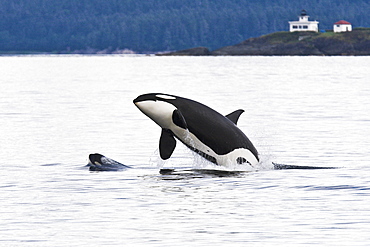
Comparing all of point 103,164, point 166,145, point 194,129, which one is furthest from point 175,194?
point 103,164

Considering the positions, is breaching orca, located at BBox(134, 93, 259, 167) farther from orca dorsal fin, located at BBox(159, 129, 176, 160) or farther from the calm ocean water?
the calm ocean water

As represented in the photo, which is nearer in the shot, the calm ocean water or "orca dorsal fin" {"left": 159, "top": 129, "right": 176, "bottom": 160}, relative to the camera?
the calm ocean water

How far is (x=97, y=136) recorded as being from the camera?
32812 millimetres

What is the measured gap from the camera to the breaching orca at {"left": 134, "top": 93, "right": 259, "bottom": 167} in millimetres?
21047

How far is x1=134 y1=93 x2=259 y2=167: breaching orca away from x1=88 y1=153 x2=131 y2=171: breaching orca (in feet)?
8.26

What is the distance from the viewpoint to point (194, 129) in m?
21.3

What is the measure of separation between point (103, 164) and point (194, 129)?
3.56 m

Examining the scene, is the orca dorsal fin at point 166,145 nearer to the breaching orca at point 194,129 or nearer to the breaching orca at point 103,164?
the breaching orca at point 194,129

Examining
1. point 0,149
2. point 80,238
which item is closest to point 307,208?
point 80,238

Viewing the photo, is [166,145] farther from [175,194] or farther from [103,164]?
[103,164]

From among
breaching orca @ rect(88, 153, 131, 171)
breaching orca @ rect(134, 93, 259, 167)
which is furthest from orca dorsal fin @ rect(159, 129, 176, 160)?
breaching orca @ rect(88, 153, 131, 171)

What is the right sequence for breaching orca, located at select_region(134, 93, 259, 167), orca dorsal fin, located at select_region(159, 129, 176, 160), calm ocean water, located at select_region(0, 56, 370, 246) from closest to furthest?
calm ocean water, located at select_region(0, 56, 370, 246)
orca dorsal fin, located at select_region(159, 129, 176, 160)
breaching orca, located at select_region(134, 93, 259, 167)

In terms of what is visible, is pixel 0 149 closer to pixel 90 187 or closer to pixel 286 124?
pixel 90 187

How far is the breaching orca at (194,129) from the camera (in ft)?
69.1
